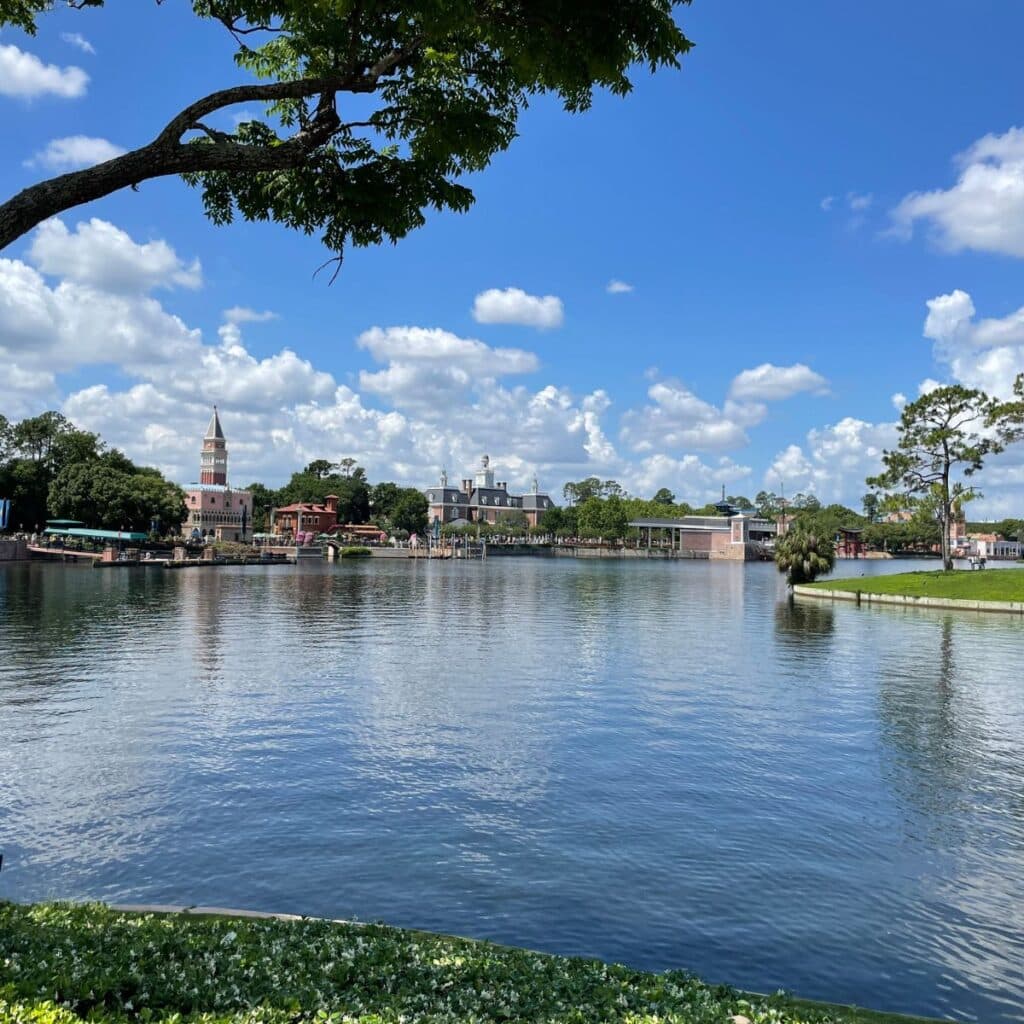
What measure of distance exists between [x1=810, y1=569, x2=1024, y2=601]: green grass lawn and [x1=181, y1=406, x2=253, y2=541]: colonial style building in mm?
127969

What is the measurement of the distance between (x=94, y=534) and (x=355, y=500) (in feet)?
289

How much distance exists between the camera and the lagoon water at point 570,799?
9.40 m

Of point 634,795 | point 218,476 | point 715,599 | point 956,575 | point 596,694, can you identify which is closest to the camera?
point 634,795

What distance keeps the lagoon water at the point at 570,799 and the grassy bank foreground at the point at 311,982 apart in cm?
201

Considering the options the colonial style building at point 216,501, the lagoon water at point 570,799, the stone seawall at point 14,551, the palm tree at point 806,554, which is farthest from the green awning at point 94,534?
the palm tree at point 806,554

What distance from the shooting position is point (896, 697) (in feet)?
75.3

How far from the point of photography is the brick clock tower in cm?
17575

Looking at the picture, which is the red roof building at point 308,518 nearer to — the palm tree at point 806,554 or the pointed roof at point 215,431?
the pointed roof at point 215,431

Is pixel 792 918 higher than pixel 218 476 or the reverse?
the reverse

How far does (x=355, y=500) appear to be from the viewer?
616 feet

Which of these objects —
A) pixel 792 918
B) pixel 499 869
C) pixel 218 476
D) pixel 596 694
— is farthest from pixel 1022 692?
pixel 218 476

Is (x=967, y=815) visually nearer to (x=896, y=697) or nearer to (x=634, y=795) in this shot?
(x=634, y=795)

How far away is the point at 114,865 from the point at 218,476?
175 m

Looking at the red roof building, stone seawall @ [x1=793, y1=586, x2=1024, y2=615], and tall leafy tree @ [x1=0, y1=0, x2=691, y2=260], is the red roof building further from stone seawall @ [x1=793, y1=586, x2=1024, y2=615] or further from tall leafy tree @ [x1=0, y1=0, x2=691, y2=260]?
tall leafy tree @ [x1=0, y1=0, x2=691, y2=260]
